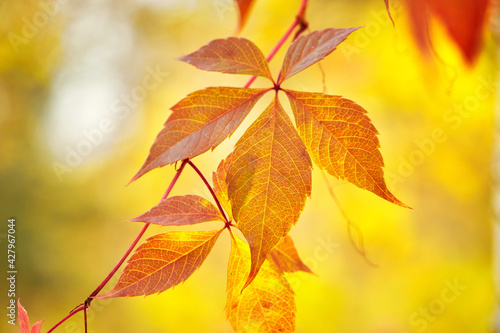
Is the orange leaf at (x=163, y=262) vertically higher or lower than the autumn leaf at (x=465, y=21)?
lower

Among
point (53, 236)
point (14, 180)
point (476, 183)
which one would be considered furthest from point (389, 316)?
point (14, 180)

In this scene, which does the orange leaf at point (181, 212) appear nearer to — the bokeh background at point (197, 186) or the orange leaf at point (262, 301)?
the orange leaf at point (262, 301)

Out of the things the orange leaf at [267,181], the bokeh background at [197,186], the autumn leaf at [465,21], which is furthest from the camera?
the bokeh background at [197,186]

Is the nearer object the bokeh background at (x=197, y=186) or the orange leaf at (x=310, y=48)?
the orange leaf at (x=310, y=48)

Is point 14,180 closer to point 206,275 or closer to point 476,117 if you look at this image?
point 206,275

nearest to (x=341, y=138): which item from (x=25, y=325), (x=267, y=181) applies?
(x=267, y=181)

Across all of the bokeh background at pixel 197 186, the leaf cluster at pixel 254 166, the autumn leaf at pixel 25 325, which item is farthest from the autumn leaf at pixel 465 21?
the bokeh background at pixel 197 186

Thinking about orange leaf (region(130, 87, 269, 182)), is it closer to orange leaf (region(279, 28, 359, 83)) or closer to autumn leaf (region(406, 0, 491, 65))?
orange leaf (region(279, 28, 359, 83))
